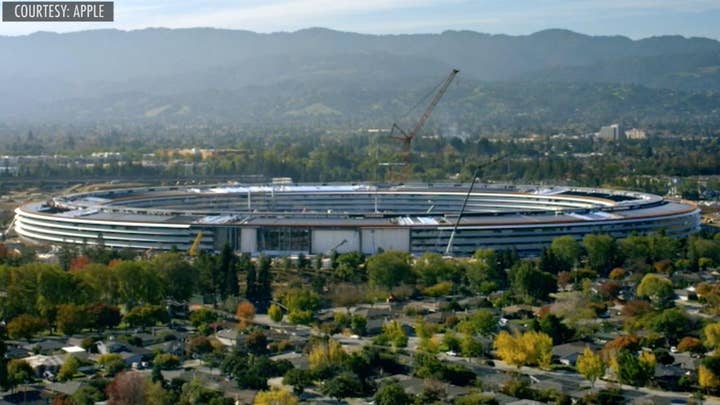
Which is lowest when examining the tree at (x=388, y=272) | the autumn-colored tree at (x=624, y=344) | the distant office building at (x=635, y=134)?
the autumn-colored tree at (x=624, y=344)

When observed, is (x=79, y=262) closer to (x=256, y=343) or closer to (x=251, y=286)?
(x=251, y=286)

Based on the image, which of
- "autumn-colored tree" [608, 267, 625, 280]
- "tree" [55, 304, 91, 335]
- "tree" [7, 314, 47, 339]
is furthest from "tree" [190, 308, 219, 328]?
"autumn-colored tree" [608, 267, 625, 280]

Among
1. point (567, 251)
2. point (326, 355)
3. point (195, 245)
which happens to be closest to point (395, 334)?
point (326, 355)

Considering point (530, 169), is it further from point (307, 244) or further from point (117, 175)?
point (307, 244)

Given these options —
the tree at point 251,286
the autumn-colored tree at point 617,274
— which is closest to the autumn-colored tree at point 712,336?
the autumn-colored tree at point 617,274

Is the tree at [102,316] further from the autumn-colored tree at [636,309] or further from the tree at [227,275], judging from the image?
the autumn-colored tree at [636,309]

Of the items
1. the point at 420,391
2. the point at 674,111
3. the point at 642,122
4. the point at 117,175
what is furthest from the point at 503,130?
the point at 420,391
